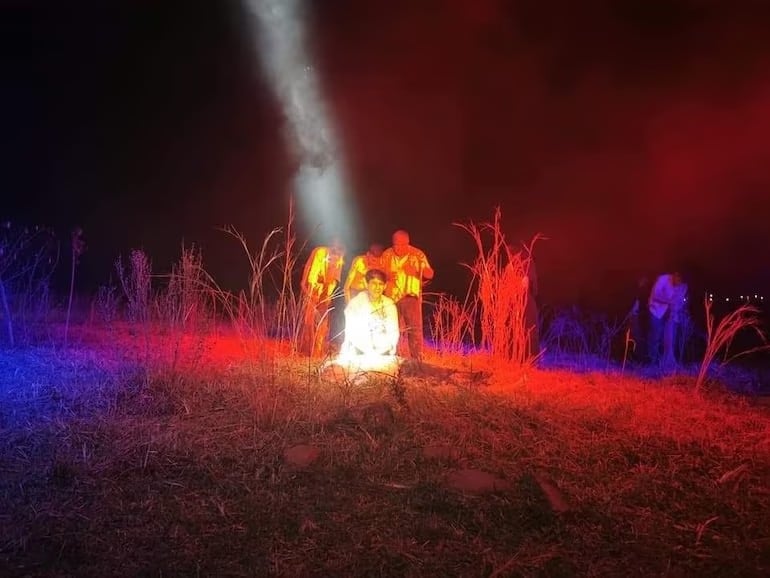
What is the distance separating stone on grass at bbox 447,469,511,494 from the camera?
3.91m

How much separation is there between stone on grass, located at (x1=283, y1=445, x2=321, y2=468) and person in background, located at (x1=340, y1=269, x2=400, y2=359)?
10.6 ft

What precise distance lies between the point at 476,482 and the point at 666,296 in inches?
277

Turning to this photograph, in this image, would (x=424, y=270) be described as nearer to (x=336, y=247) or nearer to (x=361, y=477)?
(x=336, y=247)

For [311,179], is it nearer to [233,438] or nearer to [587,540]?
[233,438]

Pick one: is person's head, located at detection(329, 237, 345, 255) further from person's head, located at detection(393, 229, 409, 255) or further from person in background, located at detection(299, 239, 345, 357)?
person's head, located at detection(393, 229, 409, 255)

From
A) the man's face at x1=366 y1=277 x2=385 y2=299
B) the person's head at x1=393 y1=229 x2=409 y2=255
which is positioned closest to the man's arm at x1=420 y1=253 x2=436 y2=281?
the person's head at x1=393 y1=229 x2=409 y2=255

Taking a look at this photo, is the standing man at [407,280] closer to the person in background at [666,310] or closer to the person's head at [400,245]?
the person's head at [400,245]

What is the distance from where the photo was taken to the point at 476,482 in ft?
13.0

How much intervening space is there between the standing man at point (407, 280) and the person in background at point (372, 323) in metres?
0.66

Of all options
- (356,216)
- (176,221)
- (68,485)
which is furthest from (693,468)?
(176,221)

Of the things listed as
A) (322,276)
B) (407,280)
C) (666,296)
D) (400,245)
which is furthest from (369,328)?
(666,296)

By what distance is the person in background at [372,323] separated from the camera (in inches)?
307

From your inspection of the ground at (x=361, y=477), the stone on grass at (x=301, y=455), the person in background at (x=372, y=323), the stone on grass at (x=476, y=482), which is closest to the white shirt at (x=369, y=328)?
the person in background at (x=372, y=323)

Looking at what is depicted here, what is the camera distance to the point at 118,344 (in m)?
8.77
